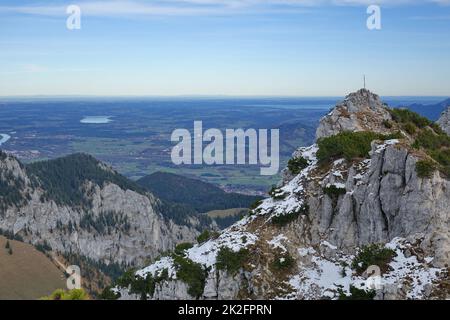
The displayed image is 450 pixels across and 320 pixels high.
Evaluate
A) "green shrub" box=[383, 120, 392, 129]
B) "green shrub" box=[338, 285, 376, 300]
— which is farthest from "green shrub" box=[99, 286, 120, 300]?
"green shrub" box=[383, 120, 392, 129]

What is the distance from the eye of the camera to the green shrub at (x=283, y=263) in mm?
43344

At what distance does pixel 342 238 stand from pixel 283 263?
555cm

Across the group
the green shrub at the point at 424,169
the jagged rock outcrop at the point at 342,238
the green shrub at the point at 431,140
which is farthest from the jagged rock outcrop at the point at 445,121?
the green shrub at the point at 424,169

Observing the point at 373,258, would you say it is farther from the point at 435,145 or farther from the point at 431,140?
the point at 431,140

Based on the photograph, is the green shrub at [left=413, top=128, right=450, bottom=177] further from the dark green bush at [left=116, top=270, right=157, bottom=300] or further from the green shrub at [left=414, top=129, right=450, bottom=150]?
the dark green bush at [left=116, top=270, right=157, bottom=300]

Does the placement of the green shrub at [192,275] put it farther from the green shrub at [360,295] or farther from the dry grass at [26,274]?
the dry grass at [26,274]

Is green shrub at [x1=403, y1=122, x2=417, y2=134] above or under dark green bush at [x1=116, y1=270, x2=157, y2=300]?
above

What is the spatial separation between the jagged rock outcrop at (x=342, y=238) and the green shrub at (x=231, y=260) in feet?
0.38

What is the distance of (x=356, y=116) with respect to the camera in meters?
63.5

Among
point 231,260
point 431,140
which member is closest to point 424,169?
point 231,260

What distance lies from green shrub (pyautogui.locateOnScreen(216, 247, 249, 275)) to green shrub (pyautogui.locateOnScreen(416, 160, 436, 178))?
1455 cm

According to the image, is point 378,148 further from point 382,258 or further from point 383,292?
point 383,292

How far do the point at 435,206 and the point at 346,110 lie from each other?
2413 centimetres

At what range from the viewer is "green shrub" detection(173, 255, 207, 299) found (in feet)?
142
